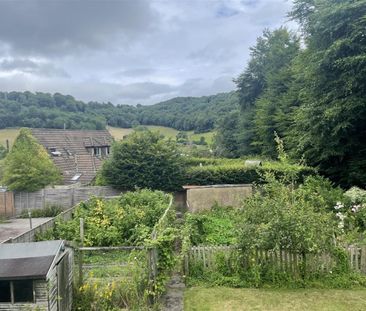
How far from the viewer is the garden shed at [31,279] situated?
5.42 metres

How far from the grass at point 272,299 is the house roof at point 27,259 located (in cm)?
313

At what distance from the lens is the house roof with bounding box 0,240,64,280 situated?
538 cm

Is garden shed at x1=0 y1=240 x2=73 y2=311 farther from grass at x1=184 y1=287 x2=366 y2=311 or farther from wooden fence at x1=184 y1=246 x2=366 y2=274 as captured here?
wooden fence at x1=184 y1=246 x2=366 y2=274

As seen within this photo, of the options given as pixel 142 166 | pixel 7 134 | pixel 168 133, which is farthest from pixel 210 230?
pixel 7 134

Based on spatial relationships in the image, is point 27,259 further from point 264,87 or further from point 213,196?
point 264,87

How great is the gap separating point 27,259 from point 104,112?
61609 mm

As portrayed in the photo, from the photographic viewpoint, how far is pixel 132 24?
15.8 m

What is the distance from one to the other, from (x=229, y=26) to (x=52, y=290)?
14.9 metres

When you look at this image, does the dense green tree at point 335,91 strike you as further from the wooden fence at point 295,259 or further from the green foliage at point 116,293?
the green foliage at point 116,293

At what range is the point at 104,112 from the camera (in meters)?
65.2

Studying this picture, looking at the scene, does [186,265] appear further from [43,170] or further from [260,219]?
[43,170]

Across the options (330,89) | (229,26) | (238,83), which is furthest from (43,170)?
(238,83)

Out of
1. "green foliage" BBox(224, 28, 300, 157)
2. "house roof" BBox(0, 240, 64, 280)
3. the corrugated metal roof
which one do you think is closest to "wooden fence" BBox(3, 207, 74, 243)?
"house roof" BBox(0, 240, 64, 280)

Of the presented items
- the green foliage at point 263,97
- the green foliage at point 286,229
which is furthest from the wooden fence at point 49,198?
the green foliage at point 263,97
